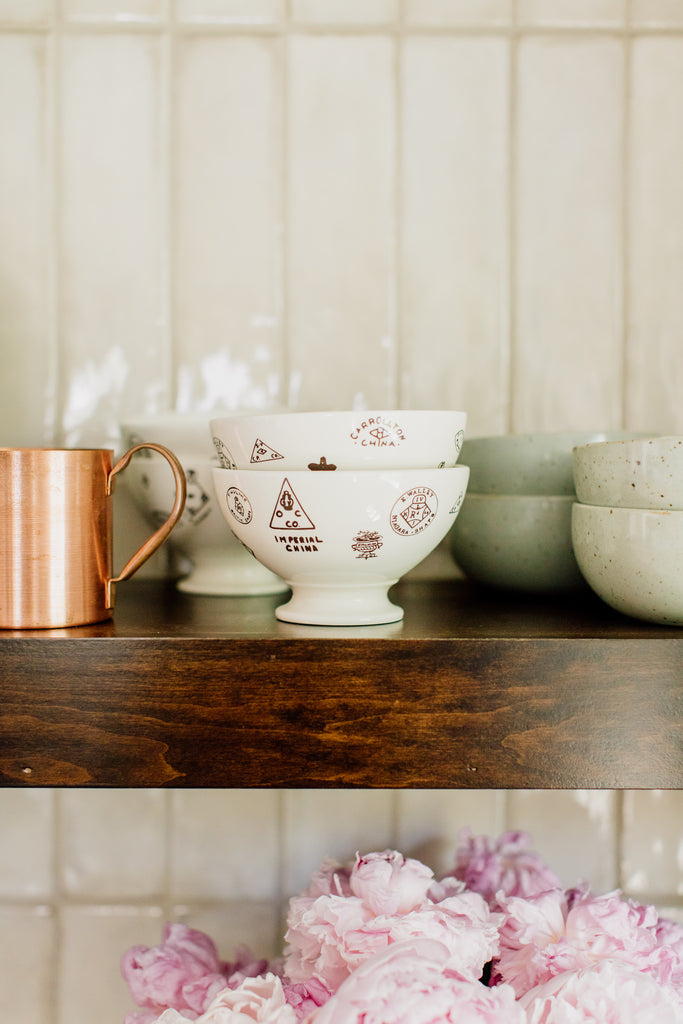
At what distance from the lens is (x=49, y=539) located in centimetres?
57

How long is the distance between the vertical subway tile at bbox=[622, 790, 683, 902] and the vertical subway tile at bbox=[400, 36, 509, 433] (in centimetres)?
45

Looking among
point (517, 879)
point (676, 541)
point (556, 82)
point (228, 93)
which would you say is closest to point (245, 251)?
point (228, 93)

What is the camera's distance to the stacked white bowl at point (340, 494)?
0.55 metres

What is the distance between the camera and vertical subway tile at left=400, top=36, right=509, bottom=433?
0.85 metres

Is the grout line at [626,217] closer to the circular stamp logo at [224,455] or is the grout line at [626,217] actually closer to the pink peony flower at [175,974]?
the circular stamp logo at [224,455]

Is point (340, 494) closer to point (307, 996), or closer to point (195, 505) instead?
point (195, 505)

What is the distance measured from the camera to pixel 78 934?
89cm

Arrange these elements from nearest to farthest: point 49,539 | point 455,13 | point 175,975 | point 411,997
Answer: point 411,997, point 49,539, point 175,975, point 455,13

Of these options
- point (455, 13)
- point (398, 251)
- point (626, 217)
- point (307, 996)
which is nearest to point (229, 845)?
point (307, 996)

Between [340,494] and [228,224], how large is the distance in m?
0.45

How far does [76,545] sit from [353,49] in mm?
614

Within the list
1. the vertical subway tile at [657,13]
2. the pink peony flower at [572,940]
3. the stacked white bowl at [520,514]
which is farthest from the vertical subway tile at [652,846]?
the vertical subway tile at [657,13]

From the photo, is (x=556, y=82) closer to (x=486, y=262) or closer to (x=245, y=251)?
(x=486, y=262)

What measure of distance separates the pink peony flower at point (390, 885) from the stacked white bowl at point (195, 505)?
0.83ft
